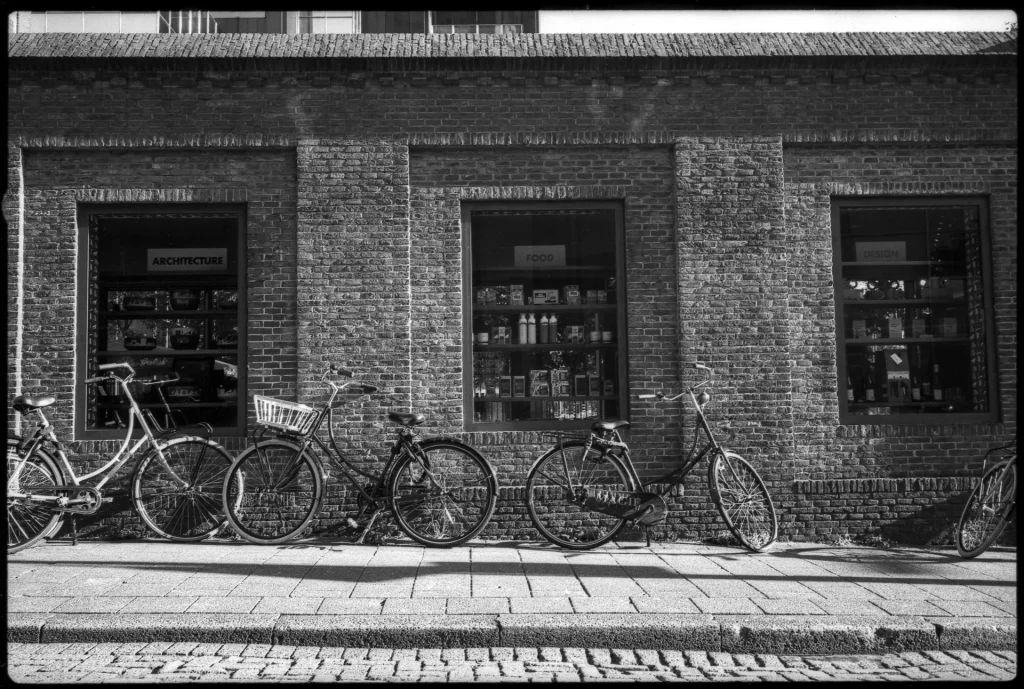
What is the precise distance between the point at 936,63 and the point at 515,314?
459cm

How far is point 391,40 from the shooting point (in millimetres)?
8102

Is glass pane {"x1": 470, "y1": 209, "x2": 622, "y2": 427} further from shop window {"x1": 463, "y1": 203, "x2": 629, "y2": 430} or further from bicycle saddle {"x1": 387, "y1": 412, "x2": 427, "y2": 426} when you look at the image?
bicycle saddle {"x1": 387, "y1": 412, "x2": 427, "y2": 426}

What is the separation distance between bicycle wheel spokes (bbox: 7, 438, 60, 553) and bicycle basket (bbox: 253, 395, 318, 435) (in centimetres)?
165

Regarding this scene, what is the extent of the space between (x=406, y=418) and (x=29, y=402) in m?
3.06

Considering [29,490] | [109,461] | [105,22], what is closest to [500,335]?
[109,461]

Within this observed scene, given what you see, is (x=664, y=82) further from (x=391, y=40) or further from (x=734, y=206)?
(x=391, y=40)

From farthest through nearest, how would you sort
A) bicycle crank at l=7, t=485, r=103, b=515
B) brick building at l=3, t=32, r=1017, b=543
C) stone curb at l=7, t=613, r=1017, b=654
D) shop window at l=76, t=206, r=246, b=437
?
shop window at l=76, t=206, r=246, b=437 → brick building at l=3, t=32, r=1017, b=543 → bicycle crank at l=7, t=485, r=103, b=515 → stone curb at l=7, t=613, r=1017, b=654

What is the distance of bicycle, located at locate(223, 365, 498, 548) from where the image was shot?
705cm

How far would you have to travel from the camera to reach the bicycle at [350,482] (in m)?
7.05

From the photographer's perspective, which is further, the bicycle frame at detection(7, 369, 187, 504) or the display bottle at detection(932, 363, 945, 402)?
the display bottle at detection(932, 363, 945, 402)

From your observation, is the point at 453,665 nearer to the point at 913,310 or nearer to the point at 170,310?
the point at 170,310

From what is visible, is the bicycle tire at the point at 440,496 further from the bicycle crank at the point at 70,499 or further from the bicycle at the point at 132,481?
the bicycle crank at the point at 70,499

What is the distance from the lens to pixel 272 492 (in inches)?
283

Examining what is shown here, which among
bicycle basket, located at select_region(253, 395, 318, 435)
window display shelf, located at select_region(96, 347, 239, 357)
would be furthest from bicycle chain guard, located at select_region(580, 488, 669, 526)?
window display shelf, located at select_region(96, 347, 239, 357)
